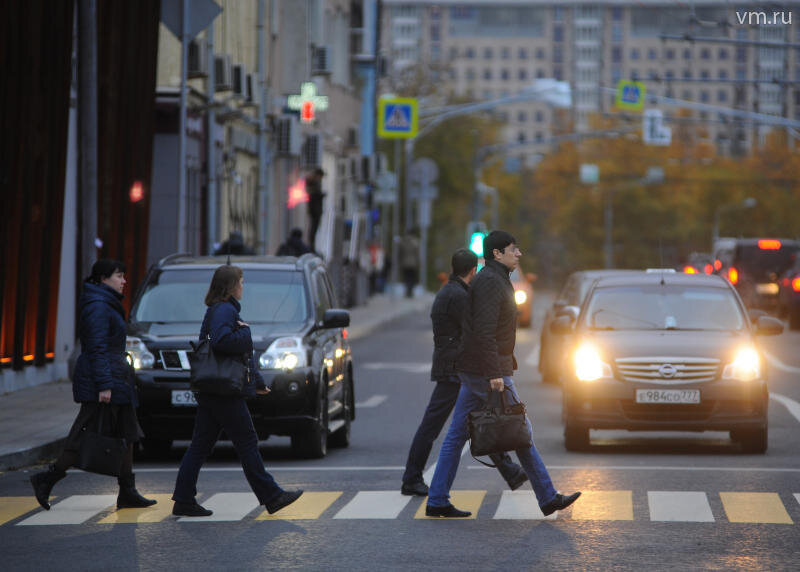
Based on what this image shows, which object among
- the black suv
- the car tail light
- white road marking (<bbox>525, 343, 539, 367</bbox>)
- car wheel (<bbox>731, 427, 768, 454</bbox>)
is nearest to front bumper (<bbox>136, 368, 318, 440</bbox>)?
the black suv

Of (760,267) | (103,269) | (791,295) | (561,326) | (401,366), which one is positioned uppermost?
(760,267)

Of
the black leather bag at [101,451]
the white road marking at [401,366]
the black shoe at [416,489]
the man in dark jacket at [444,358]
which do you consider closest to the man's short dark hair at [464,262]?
the man in dark jacket at [444,358]

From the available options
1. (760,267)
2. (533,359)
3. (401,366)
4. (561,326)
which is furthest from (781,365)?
(760,267)

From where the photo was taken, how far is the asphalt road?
32.3ft

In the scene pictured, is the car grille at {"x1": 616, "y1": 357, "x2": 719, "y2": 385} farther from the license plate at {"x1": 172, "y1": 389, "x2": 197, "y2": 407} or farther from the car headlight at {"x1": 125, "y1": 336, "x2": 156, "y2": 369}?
the car headlight at {"x1": 125, "y1": 336, "x2": 156, "y2": 369}

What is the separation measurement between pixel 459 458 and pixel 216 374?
5.08ft

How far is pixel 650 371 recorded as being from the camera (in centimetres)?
1571

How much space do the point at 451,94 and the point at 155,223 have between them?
198 feet

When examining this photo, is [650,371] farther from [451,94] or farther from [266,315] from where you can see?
[451,94]

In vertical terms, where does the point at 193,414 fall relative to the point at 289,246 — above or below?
below

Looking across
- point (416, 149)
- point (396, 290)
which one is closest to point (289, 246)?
point (396, 290)

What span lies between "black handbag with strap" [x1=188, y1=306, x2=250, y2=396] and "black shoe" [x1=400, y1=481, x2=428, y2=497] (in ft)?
5.26

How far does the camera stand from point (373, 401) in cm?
2212

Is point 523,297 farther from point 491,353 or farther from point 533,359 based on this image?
point 491,353
